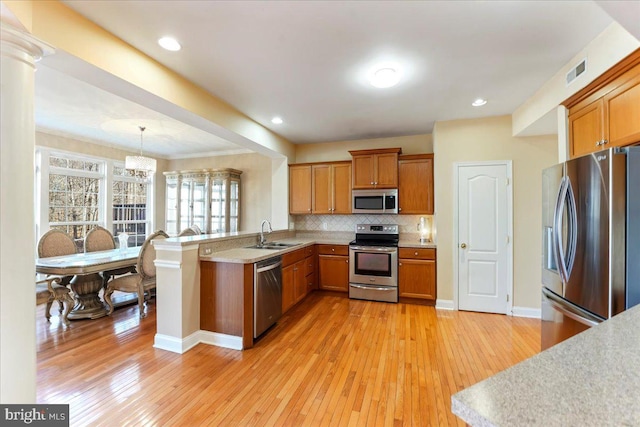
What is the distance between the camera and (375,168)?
14.5 feet

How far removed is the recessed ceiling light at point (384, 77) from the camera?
248 cm

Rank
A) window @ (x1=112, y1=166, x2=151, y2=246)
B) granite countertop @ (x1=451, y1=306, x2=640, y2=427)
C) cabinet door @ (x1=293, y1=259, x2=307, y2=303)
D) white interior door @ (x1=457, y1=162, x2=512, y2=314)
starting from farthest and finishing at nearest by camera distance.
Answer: window @ (x1=112, y1=166, x2=151, y2=246)
cabinet door @ (x1=293, y1=259, x2=307, y2=303)
white interior door @ (x1=457, y1=162, x2=512, y2=314)
granite countertop @ (x1=451, y1=306, x2=640, y2=427)

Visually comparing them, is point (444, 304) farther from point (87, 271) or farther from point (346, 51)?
point (87, 271)

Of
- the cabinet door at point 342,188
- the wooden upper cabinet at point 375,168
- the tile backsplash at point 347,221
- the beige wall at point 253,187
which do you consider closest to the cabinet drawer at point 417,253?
the tile backsplash at point 347,221

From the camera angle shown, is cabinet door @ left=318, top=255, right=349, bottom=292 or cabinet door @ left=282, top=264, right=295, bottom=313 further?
cabinet door @ left=318, top=255, right=349, bottom=292

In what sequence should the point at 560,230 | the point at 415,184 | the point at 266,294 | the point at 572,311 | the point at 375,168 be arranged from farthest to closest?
the point at 375,168, the point at 415,184, the point at 266,294, the point at 560,230, the point at 572,311

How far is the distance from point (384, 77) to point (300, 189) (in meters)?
2.77

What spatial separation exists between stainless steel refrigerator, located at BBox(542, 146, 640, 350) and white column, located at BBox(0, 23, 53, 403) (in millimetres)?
3347

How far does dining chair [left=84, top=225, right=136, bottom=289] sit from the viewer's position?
154 inches

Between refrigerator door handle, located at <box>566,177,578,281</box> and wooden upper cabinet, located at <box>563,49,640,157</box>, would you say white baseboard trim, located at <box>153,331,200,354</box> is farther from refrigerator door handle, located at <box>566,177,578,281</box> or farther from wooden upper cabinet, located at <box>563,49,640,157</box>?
wooden upper cabinet, located at <box>563,49,640,157</box>

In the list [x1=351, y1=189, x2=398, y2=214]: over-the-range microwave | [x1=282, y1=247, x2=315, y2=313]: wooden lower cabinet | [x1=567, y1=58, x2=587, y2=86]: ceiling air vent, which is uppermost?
[x1=567, y1=58, x2=587, y2=86]: ceiling air vent

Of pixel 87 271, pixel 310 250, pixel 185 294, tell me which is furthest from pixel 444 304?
pixel 87 271

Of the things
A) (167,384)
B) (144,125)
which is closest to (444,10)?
(167,384)

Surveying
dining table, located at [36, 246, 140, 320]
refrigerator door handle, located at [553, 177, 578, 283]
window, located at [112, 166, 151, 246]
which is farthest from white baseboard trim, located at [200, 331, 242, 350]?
window, located at [112, 166, 151, 246]
